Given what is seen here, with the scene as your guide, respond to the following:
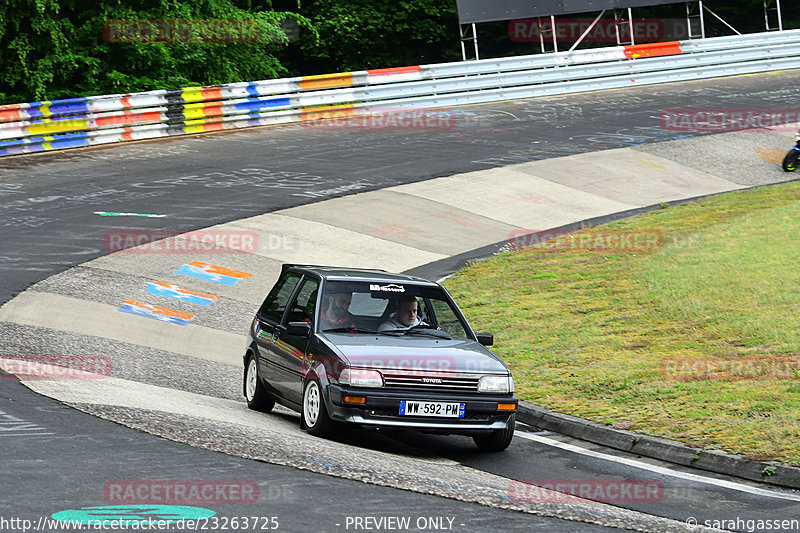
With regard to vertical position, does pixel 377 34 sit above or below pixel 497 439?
above

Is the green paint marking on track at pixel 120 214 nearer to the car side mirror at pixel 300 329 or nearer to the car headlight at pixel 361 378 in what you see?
the car side mirror at pixel 300 329

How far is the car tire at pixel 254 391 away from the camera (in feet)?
34.7

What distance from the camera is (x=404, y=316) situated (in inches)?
393

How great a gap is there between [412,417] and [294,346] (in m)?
1.62

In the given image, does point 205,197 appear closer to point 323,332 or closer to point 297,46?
point 323,332

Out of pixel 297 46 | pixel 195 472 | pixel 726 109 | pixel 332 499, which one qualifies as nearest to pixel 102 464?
pixel 195 472

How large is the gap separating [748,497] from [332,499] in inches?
126

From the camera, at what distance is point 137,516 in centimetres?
621

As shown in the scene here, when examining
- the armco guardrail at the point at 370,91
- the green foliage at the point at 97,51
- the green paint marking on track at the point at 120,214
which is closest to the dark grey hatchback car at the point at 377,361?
the green paint marking on track at the point at 120,214

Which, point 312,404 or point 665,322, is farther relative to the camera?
point 665,322

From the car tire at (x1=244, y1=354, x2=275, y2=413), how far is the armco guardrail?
15.1m

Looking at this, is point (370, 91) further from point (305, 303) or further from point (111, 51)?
point (305, 303)

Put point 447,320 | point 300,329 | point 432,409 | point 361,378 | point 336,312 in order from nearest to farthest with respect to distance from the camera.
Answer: point 361,378, point 432,409, point 300,329, point 336,312, point 447,320

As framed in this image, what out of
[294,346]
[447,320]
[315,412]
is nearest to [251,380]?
[294,346]
